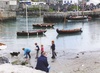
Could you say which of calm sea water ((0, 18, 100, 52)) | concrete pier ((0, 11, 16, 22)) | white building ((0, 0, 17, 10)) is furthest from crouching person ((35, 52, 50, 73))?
white building ((0, 0, 17, 10))

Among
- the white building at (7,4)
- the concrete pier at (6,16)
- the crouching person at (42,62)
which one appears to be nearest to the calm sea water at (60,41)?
the crouching person at (42,62)

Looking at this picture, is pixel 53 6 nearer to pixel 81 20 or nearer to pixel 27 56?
pixel 81 20

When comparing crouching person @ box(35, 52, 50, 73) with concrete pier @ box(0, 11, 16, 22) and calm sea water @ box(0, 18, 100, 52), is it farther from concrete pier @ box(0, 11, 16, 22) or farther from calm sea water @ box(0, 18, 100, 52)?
concrete pier @ box(0, 11, 16, 22)

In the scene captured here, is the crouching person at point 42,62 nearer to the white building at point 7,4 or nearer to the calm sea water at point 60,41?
the calm sea water at point 60,41

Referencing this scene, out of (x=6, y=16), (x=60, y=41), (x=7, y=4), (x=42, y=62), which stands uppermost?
(x=42, y=62)

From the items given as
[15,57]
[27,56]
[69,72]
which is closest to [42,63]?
[69,72]

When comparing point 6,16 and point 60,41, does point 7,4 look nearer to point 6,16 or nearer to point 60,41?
point 6,16

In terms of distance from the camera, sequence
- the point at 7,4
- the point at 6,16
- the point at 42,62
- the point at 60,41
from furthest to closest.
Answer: the point at 7,4 → the point at 6,16 → the point at 60,41 → the point at 42,62

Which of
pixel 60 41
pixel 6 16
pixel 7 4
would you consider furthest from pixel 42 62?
pixel 7 4

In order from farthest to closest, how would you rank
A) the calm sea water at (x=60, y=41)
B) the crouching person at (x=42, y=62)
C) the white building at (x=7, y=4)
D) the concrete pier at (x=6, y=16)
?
1. the white building at (x=7, y=4)
2. the concrete pier at (x=6, y=16)
3. the calm sea water at (x=60, y=41)
4. the crouching person at (x=42, y=62)

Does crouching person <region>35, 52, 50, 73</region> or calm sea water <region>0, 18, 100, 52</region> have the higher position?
crouching person <region>35, 52, 50, 73</region>

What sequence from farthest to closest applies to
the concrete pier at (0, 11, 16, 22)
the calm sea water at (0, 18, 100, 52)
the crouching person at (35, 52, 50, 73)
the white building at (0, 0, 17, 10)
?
the white building at (0, 0, 17, 10) → the concrete pier at (0, 11, 16, 22) → the calm sea water at (0, 18, 100, 52) → the crouching person at (35, 52, 50, 73)

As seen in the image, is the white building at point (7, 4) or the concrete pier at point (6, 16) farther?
the white building at point (7, 4)

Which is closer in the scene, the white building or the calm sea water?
the calm sea water
